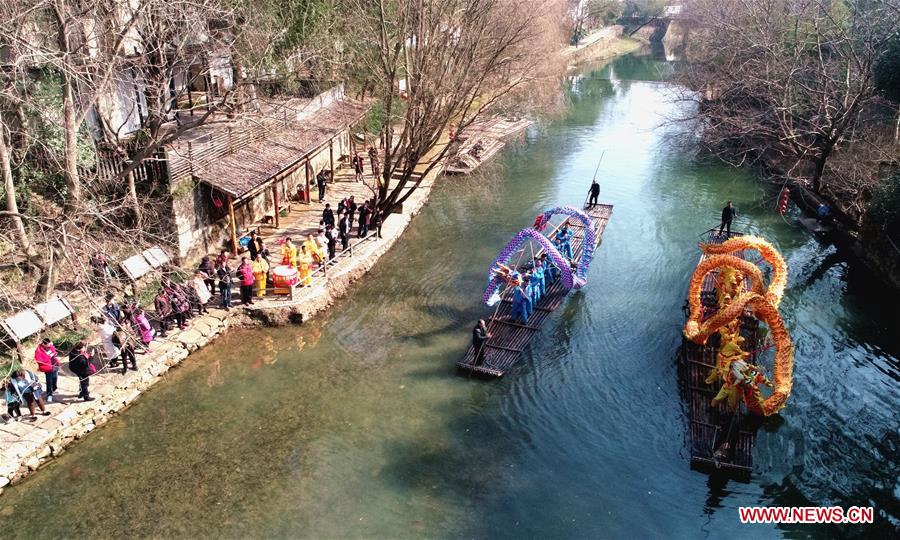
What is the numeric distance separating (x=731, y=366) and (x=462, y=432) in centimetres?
596

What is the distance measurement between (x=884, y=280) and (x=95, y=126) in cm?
2576

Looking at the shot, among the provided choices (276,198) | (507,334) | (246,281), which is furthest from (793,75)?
(246,281)

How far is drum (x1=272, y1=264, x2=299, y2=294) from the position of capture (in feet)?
58.6

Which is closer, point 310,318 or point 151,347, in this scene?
point 151,347

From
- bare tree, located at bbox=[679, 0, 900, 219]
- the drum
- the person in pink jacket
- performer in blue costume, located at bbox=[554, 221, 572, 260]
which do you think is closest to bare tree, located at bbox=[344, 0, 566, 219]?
performer in blue costume, located at bbox=[554, 221, 572, 260]

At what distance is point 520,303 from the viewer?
679 inches

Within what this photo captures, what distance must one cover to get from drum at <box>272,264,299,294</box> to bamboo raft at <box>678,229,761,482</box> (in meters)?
10.8

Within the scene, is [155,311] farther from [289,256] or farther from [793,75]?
[793,75]

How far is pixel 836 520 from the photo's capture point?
476 inches

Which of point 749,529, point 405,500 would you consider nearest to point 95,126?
point 405,500

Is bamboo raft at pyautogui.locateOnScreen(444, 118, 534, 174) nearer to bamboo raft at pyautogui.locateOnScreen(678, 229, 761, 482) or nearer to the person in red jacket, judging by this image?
bamboo raft at pyautogui.locateOnScreen(678, 229, 761, 482)

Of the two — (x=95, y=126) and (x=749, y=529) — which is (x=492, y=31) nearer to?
(x=95, y=126)

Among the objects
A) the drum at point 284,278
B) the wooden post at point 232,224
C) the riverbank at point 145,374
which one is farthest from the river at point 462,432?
the wooden post at point 232,224

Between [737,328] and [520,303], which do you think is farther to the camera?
[520,303]
